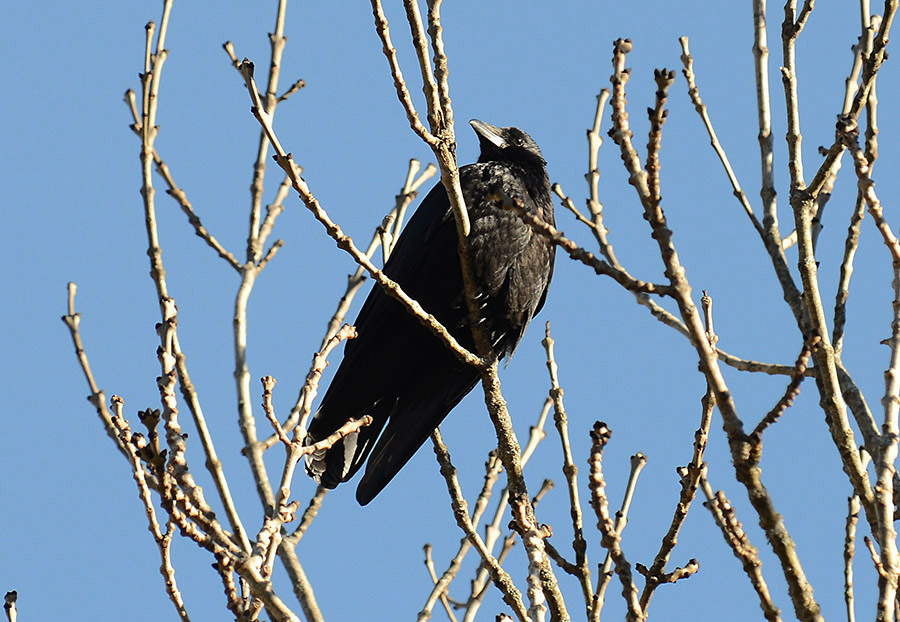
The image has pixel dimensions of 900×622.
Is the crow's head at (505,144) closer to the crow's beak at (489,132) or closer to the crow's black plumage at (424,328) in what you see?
the crow's beak at (489,132)

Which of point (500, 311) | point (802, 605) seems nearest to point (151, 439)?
point (802, 605)

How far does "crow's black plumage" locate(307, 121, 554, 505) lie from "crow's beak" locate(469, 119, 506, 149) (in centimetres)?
63

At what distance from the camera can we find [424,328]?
203 inches

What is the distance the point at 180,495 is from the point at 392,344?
2.80m

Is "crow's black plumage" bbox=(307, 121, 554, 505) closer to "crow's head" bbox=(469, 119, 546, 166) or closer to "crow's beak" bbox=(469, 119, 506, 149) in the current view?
"crow's head" bbox=(469, 119, 546, 166)

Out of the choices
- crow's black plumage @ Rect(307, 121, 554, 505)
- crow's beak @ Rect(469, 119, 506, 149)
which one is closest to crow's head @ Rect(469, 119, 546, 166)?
crow's beak @ Rect(469, 119, 506, 149)

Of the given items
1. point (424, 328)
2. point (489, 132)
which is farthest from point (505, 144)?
point (424, 328)

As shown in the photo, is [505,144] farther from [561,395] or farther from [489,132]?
[561,395]

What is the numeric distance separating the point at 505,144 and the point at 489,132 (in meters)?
0.17

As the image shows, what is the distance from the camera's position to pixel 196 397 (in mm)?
4098

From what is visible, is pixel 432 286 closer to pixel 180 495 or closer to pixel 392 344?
pixel 392 344

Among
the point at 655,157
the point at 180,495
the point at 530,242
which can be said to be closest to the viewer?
the point at 655,157

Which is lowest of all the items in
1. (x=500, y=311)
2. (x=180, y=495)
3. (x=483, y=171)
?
(x=180, y=495)

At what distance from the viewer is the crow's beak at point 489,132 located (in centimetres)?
610
